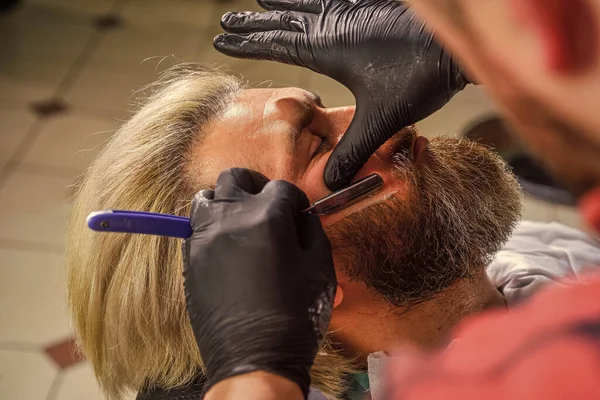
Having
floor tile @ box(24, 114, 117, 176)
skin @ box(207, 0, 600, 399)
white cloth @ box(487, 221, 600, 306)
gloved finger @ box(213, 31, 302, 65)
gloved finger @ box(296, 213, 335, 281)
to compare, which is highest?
skin @ box(207, 0, 600, 399)

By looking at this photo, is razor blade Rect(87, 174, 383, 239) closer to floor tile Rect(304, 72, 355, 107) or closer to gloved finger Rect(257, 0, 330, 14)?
gloved finger Rect(257, 0, 330, 14)

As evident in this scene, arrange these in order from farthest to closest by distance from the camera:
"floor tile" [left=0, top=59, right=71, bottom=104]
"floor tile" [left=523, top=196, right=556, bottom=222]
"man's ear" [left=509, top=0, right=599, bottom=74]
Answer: "floor tile" [left=0, top=59, right=71, bottom=104] < "floor tile" [left=523, top=196, right=556, bottom=222] < "man's ear" [left=509, top=0, right=599, bottom=74]

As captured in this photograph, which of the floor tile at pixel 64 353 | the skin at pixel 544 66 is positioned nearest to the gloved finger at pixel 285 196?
the skin at pixel 544 66

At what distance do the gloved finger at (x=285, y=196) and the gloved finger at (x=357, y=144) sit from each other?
15cm

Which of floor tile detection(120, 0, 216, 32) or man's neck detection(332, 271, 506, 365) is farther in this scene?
floor tile detection(120, 0, 216, 32)

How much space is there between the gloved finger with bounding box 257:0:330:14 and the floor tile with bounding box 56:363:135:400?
1.35m

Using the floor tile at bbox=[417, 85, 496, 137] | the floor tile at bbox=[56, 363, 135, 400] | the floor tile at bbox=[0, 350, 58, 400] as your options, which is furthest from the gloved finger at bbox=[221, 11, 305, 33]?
the floor tile at bbox=[417, 85, 496, 137]

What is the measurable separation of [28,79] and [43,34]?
1.60 ft

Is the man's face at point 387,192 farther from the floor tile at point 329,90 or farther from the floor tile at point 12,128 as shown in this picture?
the floor tile at point 12,128

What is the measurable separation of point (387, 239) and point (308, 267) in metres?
0.33

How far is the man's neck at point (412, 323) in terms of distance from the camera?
4.19 feet

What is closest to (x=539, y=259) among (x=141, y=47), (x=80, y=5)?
(x=141, y=47)

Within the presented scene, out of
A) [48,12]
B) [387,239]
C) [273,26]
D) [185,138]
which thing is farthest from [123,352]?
[48,12]

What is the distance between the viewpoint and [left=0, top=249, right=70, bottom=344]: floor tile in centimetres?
226
